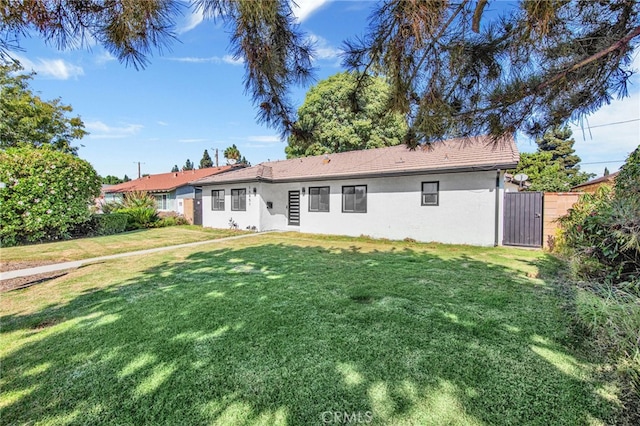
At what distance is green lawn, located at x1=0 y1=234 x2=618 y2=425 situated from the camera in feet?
6.51

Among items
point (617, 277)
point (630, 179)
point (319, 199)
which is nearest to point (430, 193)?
point (319, 199)

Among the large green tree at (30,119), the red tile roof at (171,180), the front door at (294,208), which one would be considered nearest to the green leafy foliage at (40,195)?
the large green tree at (30,119)

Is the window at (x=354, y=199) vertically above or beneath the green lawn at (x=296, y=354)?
above

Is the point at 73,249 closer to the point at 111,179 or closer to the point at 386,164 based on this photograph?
the point at 386,164

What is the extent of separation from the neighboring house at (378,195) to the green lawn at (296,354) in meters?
4.58

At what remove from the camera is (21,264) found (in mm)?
6836

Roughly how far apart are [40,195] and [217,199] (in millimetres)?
7272

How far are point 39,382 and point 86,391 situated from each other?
50cm

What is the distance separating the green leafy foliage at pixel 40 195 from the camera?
30.7 feet

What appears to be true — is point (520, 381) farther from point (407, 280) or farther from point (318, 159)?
point (318, 159)

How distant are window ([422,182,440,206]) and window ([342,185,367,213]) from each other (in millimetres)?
2408

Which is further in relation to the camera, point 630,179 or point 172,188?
point 172,188

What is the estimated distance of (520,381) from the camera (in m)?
2.28

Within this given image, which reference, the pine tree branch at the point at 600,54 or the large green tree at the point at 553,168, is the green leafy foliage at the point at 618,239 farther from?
the large green tree at the point at 553,168
